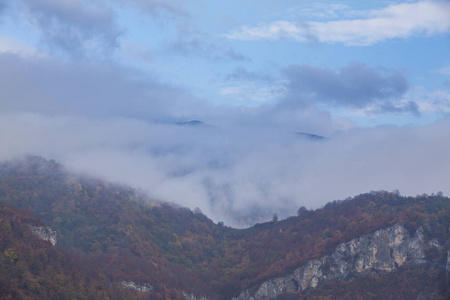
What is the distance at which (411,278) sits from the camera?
142250mm

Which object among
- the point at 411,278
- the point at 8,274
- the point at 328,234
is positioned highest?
the point at 328,234

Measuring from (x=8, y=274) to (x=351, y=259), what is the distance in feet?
275

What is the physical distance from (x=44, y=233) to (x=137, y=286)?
2649 centimetres

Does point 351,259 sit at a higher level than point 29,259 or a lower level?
higher

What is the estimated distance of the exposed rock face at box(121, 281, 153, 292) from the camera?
152m

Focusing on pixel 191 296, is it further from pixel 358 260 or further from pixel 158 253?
pixel 358 260

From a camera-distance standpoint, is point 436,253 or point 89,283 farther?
point 436,253

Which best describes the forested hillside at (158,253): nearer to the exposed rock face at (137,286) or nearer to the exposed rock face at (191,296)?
the exposed rock face at (137,286)

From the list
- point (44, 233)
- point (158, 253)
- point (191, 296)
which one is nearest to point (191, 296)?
point (191, 296)

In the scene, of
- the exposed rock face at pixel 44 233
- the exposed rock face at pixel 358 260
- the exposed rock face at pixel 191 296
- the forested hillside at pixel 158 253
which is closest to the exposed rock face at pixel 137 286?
the forested hillside at pixel 158 253

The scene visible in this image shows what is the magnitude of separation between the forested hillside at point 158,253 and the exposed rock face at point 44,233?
208cm

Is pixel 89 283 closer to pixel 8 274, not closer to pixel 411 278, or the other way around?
pixel 8 274

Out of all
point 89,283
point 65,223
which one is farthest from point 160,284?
point 65,223

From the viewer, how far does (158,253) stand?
18588cm
